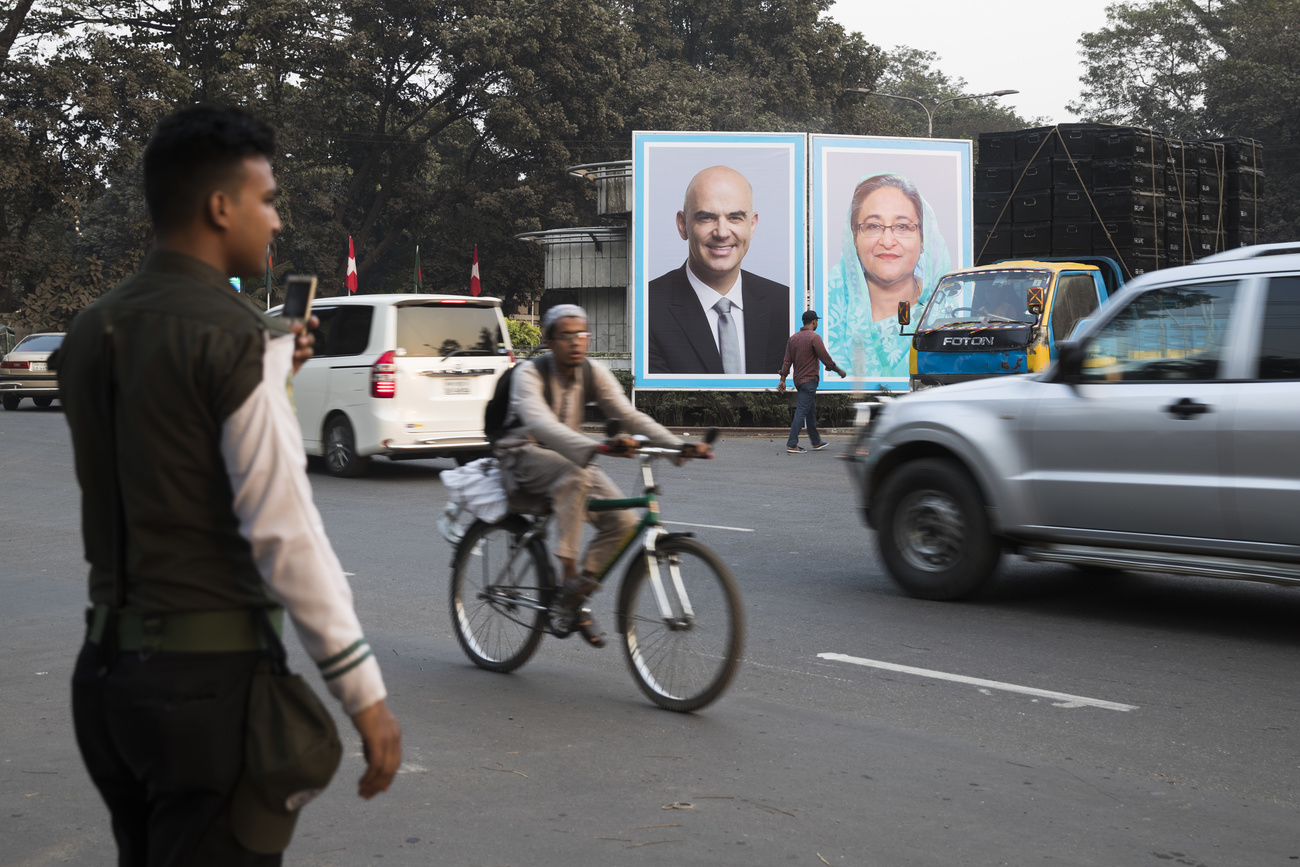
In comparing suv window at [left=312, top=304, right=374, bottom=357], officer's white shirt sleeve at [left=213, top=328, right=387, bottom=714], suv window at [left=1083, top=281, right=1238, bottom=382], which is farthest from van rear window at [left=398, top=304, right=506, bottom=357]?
officer's white shirt sleeve at [left=213, top=328, right=387, bottom=714]

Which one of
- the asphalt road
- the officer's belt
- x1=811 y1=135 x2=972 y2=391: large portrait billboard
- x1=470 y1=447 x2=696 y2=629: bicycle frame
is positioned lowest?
the asphalt road

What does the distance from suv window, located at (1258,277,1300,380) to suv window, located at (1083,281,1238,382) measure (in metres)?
0.21

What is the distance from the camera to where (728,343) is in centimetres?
2380

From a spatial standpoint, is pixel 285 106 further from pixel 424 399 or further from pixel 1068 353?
pixel 1068 353

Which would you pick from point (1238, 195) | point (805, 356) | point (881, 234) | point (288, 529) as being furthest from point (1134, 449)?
point (881, 234)

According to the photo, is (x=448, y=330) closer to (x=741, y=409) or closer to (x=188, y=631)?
(x=741, y=409)

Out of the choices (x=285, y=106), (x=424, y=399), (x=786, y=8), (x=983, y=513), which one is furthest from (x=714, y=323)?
(x=786, y=8)

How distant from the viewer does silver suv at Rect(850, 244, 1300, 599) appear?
21.7 ft

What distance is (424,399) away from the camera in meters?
14.0

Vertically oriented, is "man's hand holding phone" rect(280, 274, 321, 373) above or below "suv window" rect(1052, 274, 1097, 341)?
below

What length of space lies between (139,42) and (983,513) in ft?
132

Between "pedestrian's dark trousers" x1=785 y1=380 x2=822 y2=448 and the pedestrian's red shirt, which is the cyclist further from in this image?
the pedestrian's red shirt

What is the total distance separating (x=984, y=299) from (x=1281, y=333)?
35.2 ft

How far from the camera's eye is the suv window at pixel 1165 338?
6922 millimetres
